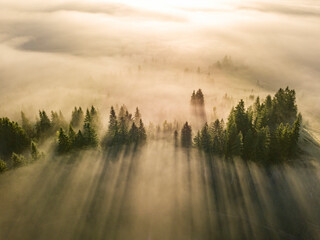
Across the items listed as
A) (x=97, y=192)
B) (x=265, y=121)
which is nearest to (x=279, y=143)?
(x=265, y=121)

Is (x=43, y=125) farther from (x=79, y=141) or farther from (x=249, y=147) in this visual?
(x=249, y=147)

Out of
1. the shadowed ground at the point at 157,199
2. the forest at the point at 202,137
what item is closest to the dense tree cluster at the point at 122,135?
the forest at the point at 202,137

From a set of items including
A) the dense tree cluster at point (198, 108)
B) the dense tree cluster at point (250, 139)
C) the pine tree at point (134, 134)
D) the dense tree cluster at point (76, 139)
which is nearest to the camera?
the dense tree cluster at point (250, 139)

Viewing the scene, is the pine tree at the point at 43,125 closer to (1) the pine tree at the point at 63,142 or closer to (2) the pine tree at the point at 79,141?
(1) the pine tree at the point at 63,142

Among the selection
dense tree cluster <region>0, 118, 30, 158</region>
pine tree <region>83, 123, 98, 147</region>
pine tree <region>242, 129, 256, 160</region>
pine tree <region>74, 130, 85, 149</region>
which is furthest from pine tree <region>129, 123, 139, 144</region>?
pine tree <region>242, 129, 256, 160</region>

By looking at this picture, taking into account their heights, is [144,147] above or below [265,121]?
below

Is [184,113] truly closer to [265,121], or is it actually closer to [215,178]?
[265,121]

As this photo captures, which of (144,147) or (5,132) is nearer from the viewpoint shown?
(5,132)

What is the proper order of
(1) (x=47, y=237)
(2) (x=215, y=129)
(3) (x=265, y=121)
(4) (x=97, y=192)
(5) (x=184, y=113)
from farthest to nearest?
(5) (x=184, y=113) → (3) (x=265, y=121) → (2) (x=215, y=129) → (4) (x=97, y=192) → (1) (x=47, y=237)

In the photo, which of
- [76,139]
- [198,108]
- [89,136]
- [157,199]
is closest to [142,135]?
[89,136]

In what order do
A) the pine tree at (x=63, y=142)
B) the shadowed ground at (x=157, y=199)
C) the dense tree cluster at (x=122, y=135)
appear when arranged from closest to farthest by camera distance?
the shadowed ground at (x=157, y=199)
the pine tree at (x=63, y=142)
the dense tree cluster at (x=122, y=135)
